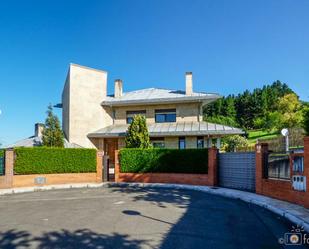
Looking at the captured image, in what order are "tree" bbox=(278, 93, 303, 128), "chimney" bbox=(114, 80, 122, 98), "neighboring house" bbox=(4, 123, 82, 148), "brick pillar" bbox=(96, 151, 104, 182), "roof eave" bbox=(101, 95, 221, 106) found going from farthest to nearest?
"tree" bbox=(278, 93, 303, 128) → "chimney" bbox=(114, 80, 122, 98) → "roof eave" bbox=(101, 95, 221, 106) → "neighboring house" bbox=(4, 123, 82, 148) → "brick pillar" bbox=(96, 151, 104, 182)

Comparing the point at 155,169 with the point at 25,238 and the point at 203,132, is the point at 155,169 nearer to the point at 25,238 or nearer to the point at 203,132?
the point at 203,132

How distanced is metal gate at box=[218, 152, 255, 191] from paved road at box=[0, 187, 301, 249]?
8.40 feet

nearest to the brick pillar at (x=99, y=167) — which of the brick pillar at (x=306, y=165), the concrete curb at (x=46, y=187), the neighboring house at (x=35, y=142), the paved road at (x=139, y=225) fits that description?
the concrete curb at (x=46, y=187)

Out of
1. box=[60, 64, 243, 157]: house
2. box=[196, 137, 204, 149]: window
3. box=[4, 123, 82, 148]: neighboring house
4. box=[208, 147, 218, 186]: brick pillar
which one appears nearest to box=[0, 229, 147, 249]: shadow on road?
box=[208, 147, 218, 186]: brick pillar

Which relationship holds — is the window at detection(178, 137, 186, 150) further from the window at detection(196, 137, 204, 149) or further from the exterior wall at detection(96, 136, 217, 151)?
the window at detection(196, 137, 204, 149)

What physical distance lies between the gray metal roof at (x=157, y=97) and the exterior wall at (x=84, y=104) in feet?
3.50

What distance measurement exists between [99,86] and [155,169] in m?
11.0

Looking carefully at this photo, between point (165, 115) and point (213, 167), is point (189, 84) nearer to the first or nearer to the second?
point (165, 115)

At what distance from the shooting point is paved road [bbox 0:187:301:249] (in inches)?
211

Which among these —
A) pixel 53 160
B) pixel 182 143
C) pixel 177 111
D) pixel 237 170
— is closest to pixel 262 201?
pixel 237 170

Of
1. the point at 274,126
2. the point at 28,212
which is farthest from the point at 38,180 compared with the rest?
the point at 274,126

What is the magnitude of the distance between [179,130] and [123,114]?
6.17 m

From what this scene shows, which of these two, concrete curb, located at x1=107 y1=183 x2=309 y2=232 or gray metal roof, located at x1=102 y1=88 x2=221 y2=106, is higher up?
gray metal roof, located at x1=102 y1=88 x2=221 y2=106

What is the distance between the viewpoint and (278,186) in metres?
9.86
